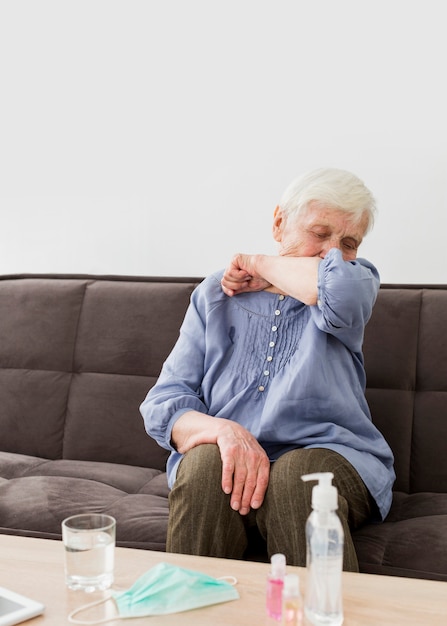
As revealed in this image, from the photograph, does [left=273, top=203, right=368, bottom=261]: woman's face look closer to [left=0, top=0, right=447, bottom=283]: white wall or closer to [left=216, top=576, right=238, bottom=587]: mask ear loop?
[left=0, top=0, right=447, bottom=283]: white wall

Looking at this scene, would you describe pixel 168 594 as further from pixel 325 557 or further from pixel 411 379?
pixel 411 379

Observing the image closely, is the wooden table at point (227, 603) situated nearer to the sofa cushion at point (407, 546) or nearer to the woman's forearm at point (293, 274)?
the sofa cushion at point (407, 546)

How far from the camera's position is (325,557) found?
3.24ft

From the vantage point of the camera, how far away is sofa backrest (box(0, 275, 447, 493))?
6.70 feet

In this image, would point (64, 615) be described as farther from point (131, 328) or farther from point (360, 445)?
point (131, 328)

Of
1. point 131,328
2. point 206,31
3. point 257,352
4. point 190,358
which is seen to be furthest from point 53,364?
point 206,31

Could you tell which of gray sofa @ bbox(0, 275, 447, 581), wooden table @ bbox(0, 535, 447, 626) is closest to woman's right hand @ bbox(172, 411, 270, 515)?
gray sofa @ bbox(0, 275, 447, 581)

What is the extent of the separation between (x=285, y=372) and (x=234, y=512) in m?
0.37

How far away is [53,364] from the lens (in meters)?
2.36

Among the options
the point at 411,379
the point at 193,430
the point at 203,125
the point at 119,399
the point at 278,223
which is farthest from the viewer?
the point at 203,125

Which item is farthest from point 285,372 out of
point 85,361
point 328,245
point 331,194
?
point 85,361

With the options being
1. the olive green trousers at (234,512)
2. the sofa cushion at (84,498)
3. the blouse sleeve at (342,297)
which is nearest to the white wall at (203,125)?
the blouse sleeve at (342,297)

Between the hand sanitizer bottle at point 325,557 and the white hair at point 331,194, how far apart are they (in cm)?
94

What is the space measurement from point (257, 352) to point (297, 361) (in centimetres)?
10
